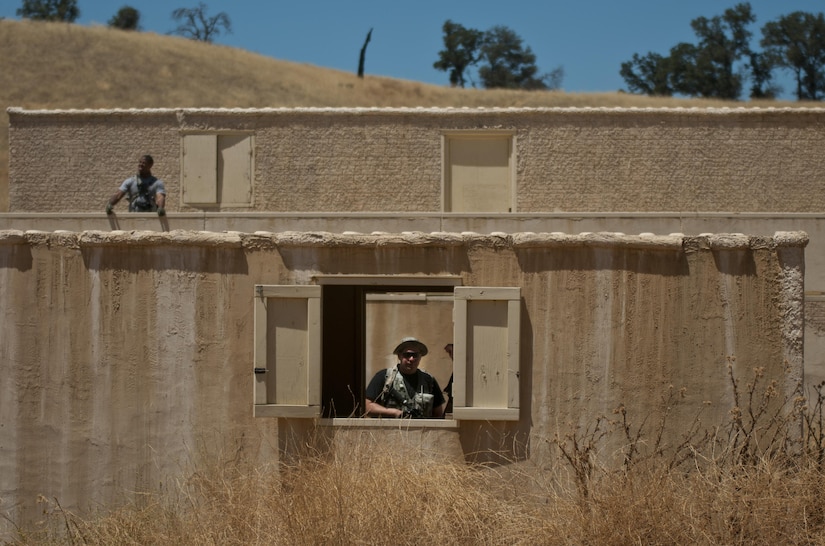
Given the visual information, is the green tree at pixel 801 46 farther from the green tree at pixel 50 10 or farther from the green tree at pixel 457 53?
the green tree at pixel 50 10

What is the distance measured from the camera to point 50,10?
64438mm

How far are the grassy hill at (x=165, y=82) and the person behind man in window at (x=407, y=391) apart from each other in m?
24.1

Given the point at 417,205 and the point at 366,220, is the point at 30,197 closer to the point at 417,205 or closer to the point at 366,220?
the point at 417,205

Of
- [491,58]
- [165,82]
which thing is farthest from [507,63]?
[165,82]

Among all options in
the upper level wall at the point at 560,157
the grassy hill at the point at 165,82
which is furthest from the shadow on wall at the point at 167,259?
the grassy hill at the point at 165,82

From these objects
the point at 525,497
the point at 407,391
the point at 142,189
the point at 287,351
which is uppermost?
the point at 142,189

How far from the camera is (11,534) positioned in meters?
7.97

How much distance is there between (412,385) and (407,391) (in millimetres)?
84

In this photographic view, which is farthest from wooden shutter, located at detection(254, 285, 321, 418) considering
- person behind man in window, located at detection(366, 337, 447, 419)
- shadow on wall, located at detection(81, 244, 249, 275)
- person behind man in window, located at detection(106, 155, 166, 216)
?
person behind man in window, located at detection(106, 155, 166, 216)

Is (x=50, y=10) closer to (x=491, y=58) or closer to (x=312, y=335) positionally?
(x=491, y=58)

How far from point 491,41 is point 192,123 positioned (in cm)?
5235

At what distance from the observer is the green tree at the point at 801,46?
193ft

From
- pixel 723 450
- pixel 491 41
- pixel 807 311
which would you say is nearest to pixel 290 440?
pixel 723 450

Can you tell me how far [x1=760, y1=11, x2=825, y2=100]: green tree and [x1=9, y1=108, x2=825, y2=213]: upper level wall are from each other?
44.0 m
